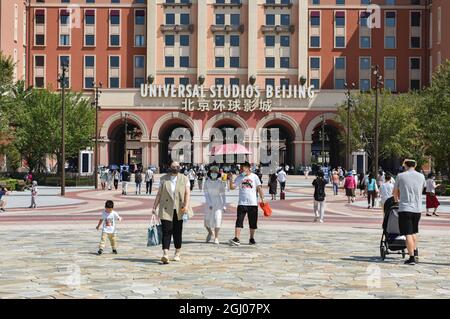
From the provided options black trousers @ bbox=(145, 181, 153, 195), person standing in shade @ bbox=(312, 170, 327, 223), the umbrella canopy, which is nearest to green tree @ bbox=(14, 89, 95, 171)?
black trousers @ bbox=(145, 181, 153, 195)

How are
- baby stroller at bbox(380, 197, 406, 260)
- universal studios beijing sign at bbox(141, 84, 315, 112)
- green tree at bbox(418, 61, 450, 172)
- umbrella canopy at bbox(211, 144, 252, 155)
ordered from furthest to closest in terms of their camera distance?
A: universal studios beijing sign at bbox(141, 84, 315, 112), umbrella canopy at bbox(211, 144, 252, 155), green tree at bbox(418, 61, 450, 172), baby stroller at bbox(380, 197, 406, 260)

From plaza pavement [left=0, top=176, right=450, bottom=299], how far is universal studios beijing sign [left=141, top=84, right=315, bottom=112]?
5468 cm

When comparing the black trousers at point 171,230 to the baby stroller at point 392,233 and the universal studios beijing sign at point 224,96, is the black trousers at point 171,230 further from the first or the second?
the universal studios beijing sign at point 224,96

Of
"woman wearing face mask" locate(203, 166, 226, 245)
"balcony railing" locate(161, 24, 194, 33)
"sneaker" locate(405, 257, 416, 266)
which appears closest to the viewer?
"sneaker" locate(405, 257, 416, 266)

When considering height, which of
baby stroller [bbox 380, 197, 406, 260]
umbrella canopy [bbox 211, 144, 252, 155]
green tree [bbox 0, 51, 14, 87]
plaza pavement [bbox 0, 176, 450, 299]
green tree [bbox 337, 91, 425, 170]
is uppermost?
green tree [bbox 0, 51, 14, 87]

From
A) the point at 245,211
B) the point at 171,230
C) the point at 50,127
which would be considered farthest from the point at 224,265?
the point at 50,127

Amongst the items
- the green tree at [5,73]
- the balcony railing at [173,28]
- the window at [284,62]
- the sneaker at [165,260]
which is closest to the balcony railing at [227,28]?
the balcony railing at [173,28]

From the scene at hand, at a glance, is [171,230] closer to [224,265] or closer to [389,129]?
[224,265]

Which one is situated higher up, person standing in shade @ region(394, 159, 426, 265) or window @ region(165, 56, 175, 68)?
window @ region(165, 56, 175, 68)

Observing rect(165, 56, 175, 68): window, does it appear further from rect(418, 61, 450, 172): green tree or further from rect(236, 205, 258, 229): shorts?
rect(236, 205, 258, 229): shorts

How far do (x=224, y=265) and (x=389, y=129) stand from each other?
159ft

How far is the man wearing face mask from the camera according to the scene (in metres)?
12.7

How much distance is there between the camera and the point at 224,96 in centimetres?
7669
